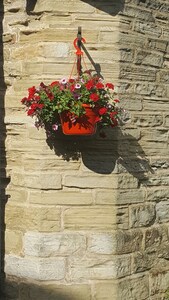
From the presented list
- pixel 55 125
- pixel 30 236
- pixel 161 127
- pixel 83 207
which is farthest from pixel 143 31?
pixel 30 236

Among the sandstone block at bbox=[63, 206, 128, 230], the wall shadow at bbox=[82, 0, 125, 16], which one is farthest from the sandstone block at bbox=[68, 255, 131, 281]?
the wall shadow at bbox=[82, 0, 125, 16]

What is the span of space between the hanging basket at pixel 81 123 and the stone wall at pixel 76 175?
419 mm

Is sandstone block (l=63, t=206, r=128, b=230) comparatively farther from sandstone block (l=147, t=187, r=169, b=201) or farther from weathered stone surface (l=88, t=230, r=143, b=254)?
sandstone block (l=147, t=187, r=169, b=201)

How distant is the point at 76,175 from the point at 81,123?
63 cm

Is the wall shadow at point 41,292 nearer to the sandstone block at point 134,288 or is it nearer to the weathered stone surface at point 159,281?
the sandstone block at point 134,288

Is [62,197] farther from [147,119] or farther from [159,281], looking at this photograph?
[159,281]

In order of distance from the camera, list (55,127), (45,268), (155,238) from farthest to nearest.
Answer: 1. (155,238)
2. (45,268)
3. (55,127)

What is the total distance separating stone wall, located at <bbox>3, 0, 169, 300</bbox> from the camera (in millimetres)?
4551

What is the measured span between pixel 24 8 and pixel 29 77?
65 centimetres

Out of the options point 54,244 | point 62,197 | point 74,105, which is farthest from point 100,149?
point 54,244

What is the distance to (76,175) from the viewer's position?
459cm

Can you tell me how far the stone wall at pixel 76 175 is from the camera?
4.55 meters

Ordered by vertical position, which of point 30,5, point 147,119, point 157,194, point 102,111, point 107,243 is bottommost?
point 107,243

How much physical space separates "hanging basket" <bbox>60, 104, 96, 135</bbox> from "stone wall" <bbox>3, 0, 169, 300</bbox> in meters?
0.42
